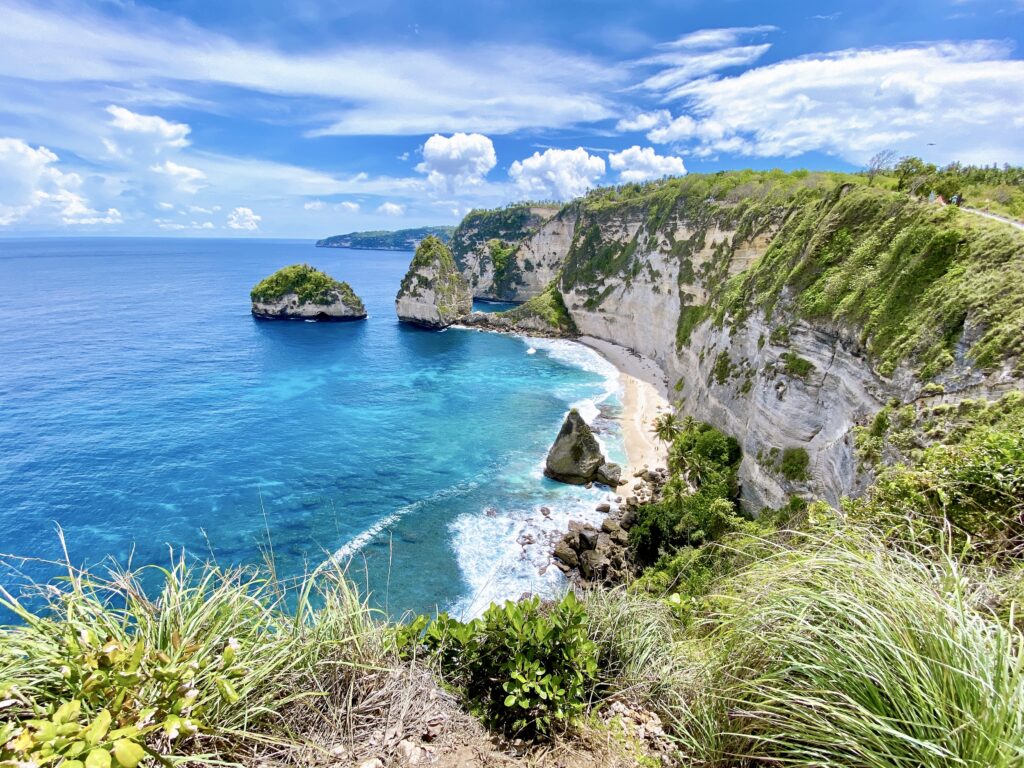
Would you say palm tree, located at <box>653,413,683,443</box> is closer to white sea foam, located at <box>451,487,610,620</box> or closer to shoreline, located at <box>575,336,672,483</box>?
shoreline, located at <box>575,336,672,483</box>

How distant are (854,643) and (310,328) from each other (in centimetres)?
8897

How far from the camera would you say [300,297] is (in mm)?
88000

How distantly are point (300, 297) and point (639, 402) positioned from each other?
6922 centimetres

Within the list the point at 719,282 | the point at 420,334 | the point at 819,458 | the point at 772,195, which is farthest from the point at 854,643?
the point at 420,334

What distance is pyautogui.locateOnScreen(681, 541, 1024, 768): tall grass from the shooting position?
3059mm

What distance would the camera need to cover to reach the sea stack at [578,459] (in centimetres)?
3291

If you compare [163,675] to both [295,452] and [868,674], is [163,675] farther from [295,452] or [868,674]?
[295,452]

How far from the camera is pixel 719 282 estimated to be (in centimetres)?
4438

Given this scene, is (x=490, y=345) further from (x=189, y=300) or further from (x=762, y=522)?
(x=189, y=300)

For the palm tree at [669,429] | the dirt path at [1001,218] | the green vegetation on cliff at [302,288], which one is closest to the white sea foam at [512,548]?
the palm tree at [669,429]

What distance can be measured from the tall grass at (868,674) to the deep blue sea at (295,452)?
15.0 ft

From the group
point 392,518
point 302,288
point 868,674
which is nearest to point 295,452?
point 392,518

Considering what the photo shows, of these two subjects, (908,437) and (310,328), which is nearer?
(908,437)

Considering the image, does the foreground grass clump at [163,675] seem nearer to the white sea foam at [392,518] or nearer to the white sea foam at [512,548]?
the white sea foam at [512,548]
